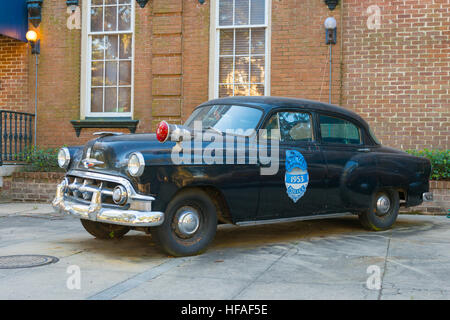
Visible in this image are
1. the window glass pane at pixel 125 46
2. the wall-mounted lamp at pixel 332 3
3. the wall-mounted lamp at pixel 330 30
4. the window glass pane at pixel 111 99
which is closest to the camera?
the wall-mounted lamp at pixel 330 30

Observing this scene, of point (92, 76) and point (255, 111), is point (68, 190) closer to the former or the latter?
point (255, 111)

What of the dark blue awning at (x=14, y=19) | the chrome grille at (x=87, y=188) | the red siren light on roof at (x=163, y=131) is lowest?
the chrome grille at (x=87, y=188)

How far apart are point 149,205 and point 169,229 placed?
35 centimetres

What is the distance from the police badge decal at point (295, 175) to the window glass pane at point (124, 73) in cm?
651

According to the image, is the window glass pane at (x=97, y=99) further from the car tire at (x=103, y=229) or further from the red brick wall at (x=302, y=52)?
the car tire at (x=103, y=229)

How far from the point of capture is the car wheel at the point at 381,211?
711 cm

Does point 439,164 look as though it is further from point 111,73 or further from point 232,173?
point 111,73

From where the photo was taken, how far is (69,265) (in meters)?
4.98

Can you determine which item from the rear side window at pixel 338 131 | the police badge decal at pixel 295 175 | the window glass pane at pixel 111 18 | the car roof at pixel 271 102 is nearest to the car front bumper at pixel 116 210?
the police badge decal at pixel 295 175

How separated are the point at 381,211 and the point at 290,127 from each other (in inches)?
76.7

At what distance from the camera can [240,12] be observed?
11.1 meters

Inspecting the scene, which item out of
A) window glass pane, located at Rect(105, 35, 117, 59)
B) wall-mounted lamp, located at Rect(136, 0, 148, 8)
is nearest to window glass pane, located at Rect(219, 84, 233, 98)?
wall-mounted lamp, located at Rect(136, 0, 148, 8)

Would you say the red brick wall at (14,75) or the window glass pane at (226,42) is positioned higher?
the window glass pane at (226,42)
